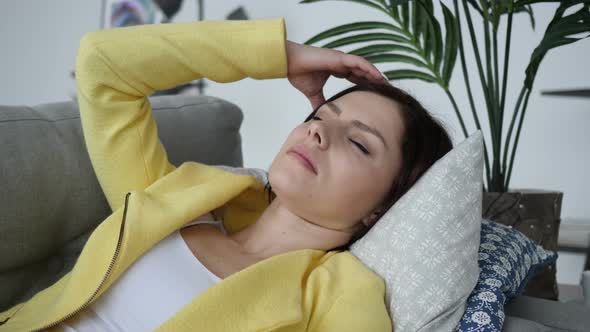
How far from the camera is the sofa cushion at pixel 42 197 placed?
1062mm

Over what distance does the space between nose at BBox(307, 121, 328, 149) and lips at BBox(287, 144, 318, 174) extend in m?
0.02

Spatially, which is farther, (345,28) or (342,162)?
(345,28)

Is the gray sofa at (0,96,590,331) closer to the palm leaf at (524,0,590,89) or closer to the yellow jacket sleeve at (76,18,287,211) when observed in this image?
the yellow jacket sleeve at (76,18,287,211)

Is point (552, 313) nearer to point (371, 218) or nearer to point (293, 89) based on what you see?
point (371, 218)

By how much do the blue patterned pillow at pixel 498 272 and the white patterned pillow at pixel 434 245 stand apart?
0.08ft

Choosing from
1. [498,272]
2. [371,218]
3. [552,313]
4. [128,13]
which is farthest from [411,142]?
[128,13]

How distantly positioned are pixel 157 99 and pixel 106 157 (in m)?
0.37

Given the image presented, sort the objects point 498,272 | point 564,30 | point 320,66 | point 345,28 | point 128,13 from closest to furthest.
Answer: point 498,272 < point 320,66 < point 564,30 < point 345,28 < point 128,13

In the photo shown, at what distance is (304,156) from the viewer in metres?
1.06

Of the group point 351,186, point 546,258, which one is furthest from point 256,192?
point 546,258

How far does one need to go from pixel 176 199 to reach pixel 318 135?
0.28m

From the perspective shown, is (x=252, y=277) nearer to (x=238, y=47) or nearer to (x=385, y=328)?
(x=385, y=328)

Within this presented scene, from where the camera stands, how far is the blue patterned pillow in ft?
3.09

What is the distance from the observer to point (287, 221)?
1.15 meters
